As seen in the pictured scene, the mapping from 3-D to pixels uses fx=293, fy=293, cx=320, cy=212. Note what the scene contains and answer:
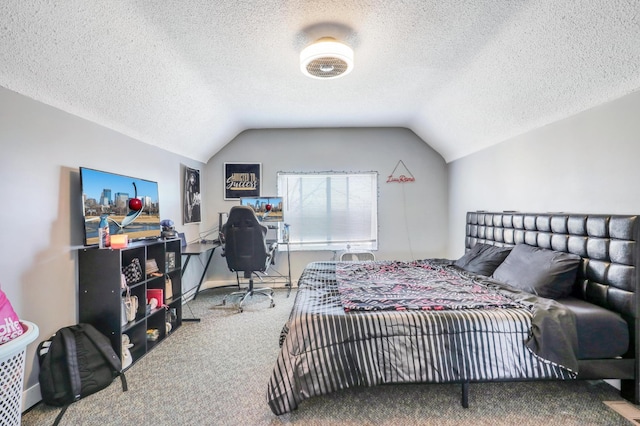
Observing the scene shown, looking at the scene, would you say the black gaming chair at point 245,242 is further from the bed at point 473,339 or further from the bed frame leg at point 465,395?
the bed frame leg at point 465,395

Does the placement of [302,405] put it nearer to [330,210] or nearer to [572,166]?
[572,166]

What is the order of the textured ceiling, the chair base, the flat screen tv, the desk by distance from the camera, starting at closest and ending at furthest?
1. the textured ceiling
2. the flat screen tv
3. the desk
4. the chair base

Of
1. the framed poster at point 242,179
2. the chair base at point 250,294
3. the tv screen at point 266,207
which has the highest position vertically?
the framed poster at point 242,179

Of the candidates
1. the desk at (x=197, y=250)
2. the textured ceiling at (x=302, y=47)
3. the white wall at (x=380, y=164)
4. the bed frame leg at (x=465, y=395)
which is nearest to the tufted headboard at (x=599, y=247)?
the textured ceiling at (x=302, y=47)

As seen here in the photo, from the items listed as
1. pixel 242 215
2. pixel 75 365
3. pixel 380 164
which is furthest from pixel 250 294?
pixel 380 164

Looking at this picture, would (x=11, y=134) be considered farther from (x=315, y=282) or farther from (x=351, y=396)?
(x=351, y=396)

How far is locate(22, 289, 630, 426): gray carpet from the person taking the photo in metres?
1.72

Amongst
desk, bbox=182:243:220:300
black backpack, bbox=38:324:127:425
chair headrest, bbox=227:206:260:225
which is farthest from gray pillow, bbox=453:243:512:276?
black backpack, bbox=38:324:127:425

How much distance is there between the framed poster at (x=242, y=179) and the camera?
4.71 metres

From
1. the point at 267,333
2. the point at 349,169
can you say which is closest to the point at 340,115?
the point at 349,169

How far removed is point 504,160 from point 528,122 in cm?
54

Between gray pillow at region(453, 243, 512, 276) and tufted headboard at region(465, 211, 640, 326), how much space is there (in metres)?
0.24

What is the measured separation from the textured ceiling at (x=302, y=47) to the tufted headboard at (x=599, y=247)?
89 cm

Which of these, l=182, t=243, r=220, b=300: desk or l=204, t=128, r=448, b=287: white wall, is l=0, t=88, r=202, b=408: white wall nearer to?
l=182, t=243, r=220, b=300: desk
